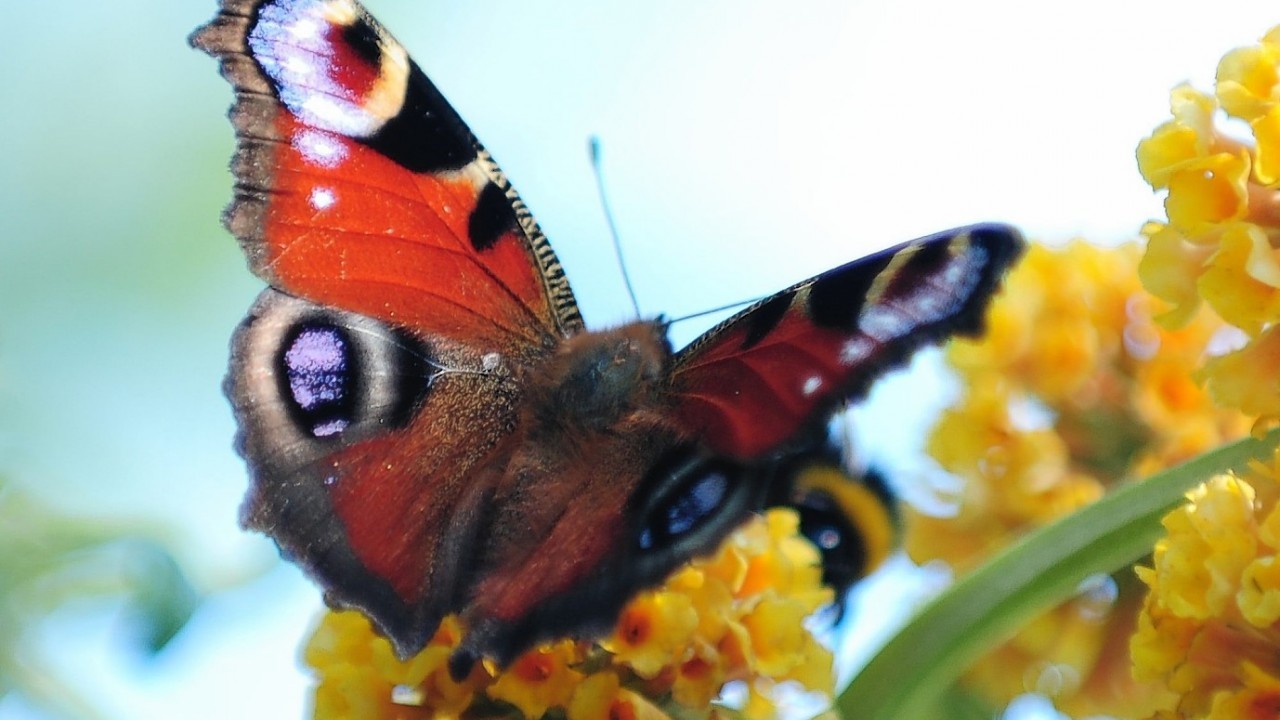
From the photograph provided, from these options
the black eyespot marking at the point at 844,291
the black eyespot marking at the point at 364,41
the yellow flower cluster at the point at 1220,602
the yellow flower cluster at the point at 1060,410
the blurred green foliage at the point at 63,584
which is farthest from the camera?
the yellow flower cluster at the point at 1060,410

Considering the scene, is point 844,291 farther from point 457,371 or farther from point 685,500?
point 457,371

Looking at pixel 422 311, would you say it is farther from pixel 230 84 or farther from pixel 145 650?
pixel 145 650

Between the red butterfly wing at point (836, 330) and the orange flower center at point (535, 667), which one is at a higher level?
the red butterfly wing at point (836, 330)

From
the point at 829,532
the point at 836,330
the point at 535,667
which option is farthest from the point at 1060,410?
the point at 535,667

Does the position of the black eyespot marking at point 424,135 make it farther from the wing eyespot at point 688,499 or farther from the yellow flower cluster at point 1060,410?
the yellow flower cluster at point 1060,410

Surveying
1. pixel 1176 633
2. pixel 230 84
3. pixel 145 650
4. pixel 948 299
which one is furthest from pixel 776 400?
pixel 145 650

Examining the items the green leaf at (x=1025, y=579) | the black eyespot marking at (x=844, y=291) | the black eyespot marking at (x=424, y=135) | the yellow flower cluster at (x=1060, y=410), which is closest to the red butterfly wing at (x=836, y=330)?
the black eyespot marking at (x=844, y=291)

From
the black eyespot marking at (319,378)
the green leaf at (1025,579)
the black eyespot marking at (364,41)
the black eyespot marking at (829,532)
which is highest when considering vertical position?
the black eyespot marking at (364,41)
